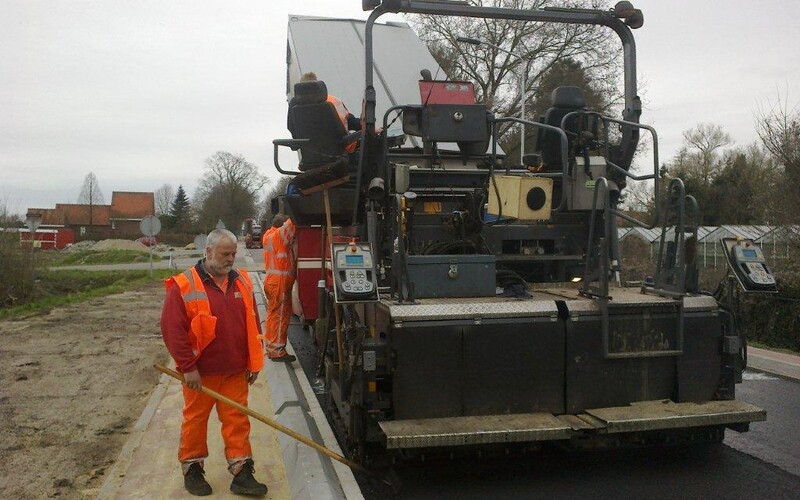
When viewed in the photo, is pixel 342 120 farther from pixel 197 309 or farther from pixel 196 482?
pixel 196 482

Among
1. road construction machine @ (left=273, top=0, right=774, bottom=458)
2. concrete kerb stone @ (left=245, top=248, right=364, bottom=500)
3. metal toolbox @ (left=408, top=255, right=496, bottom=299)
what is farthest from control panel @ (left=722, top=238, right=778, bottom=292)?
concrete kerb stone @ (left=245, top=248, right=364, bottom=500)

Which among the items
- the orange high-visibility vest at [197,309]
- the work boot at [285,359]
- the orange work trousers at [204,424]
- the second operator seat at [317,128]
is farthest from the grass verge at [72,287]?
the orange high-visibility vest at [197,309]

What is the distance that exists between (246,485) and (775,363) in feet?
24.3

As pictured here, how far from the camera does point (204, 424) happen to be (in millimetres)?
4652

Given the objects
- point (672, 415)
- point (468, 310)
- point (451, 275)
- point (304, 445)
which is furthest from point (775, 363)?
point (304, 445)

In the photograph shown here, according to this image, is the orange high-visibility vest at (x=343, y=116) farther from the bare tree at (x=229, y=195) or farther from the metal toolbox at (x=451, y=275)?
the bare tree at (x=229, y=195)

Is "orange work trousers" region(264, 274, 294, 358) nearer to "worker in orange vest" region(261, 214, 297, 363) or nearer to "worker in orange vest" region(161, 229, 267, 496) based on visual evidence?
"worker in orange vest" region(261, 214, 297, 363)

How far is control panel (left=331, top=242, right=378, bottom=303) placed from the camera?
4695mm

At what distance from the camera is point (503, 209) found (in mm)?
5914

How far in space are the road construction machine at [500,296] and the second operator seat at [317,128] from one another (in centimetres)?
2

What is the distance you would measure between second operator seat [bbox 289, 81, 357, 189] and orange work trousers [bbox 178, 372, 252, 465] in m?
1.94

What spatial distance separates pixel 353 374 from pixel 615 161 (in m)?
3.25

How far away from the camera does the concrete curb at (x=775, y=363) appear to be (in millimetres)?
8711

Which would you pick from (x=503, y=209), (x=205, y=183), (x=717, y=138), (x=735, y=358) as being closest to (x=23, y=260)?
(x=503, y=209)
